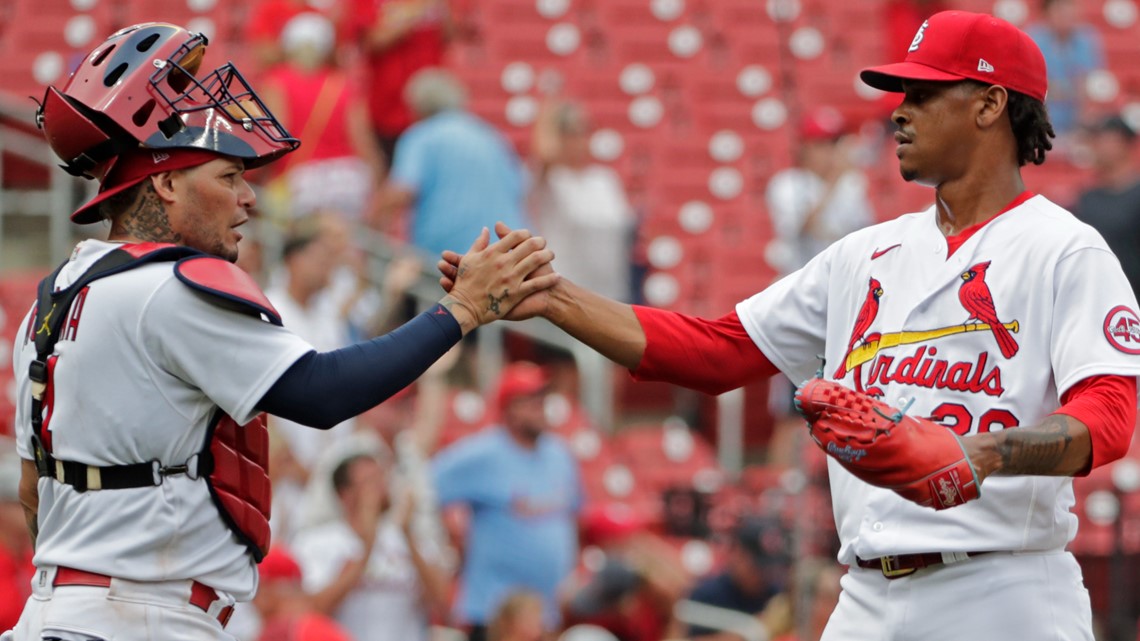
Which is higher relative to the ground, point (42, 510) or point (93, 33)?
point (93, 33)

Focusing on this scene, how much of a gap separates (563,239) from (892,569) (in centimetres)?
593

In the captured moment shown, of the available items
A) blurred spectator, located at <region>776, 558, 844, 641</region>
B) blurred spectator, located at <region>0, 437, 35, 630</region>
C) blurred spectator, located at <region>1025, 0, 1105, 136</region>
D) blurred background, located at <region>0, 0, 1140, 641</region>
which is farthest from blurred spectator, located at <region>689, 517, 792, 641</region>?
blurred spectator, located at <region>1025, 0, 1105, 136</region>

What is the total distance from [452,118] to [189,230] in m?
5.41

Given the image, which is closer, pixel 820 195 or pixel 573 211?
pixel 573 211

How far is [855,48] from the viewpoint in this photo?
13516 mm

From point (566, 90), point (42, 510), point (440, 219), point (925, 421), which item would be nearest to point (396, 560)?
point (440, 219)

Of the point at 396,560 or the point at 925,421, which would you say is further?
the point at 396,560

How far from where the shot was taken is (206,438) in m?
3.31

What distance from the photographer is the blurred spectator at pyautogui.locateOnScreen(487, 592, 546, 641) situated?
21.7ft

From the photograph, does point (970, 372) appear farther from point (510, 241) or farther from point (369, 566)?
point (369, 566)

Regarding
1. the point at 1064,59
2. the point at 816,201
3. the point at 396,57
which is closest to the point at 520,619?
the point at 816,201

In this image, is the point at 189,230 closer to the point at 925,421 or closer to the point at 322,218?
the point at 925,421

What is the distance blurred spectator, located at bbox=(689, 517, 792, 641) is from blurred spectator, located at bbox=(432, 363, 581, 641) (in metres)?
0.67

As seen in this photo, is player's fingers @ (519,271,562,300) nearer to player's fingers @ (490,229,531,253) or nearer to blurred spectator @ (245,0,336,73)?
player's fingers @ (490,229,531,253)
